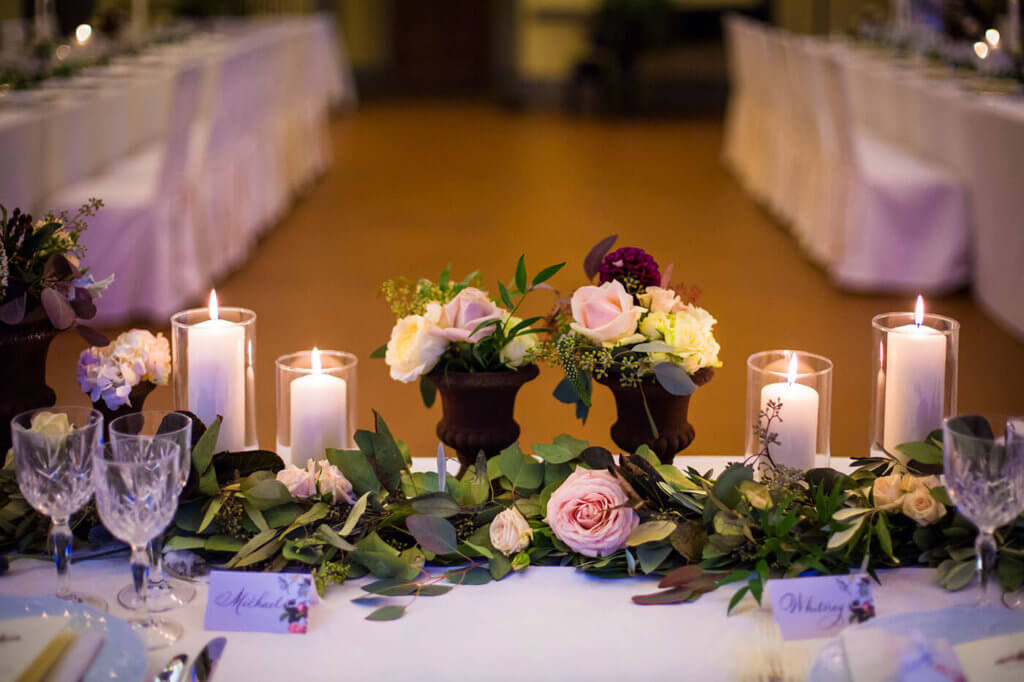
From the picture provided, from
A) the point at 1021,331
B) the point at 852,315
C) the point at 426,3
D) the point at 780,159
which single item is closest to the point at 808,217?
the point at 780,159

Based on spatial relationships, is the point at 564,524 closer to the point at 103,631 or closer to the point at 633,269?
the point at 633,269

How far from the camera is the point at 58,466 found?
3.57 ft

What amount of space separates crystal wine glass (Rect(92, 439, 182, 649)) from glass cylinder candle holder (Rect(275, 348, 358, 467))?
0.33m

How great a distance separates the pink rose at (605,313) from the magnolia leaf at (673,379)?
0.06 meters

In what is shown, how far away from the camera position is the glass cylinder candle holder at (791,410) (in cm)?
135

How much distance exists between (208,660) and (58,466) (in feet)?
0.77

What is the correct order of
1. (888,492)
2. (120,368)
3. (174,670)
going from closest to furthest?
1. (174,670)
2. (888,492)
3. (120,368)

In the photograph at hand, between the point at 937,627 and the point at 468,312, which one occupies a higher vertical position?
the point at 468,312

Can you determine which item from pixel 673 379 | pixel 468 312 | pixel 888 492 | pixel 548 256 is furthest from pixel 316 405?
pixel 548 256

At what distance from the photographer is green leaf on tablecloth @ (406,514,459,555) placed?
3.98ft

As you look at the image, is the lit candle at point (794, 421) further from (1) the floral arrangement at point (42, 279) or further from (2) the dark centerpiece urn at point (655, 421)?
(1) the floral arrangement at point (42, 279)

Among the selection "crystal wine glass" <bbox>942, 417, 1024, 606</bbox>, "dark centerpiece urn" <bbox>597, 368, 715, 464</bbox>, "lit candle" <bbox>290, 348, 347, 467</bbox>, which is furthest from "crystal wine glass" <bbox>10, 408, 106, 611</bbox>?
"crystal wine glass" <bbox>942, 417, 1024, 606</bbox>

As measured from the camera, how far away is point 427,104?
13.3 m

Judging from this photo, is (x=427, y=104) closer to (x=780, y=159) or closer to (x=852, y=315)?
(x=780, y=159)
